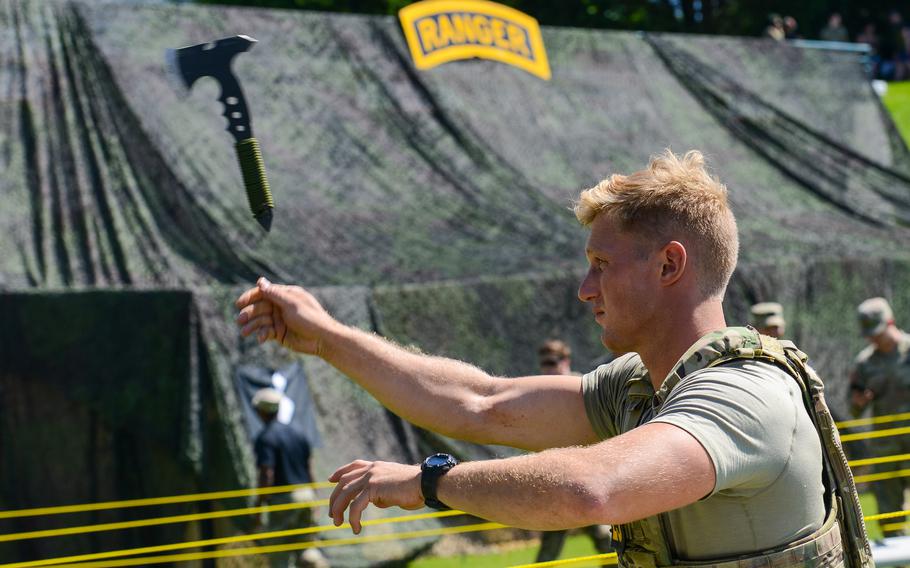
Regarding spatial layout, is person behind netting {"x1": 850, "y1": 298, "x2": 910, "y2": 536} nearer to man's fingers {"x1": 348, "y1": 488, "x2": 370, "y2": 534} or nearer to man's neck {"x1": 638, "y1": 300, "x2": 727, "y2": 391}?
man's neck {"x1": 638, "y1": 300, "x2": 727, "y2": 391}

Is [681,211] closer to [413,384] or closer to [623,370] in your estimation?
[623,370]

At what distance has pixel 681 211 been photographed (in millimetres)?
2080

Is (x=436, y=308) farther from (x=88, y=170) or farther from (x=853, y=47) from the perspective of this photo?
(x=853, y=47)

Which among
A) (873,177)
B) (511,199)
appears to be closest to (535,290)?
(511,199)

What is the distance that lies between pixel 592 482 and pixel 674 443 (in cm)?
14

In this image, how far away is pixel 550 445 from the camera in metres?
2.49

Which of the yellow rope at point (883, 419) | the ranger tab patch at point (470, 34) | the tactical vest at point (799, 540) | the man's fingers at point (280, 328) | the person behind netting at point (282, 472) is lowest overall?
the yellow rope at point (883, 419)

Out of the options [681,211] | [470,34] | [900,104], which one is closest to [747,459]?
[681,211]

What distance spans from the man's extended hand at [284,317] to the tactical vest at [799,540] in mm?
855

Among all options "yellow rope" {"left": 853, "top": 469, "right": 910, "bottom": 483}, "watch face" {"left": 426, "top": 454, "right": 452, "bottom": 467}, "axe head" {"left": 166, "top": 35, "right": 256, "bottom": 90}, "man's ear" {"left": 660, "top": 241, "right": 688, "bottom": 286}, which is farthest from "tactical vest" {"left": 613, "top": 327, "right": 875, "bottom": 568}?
"yellow rope" {"left": 853, "top": 469, "right": 910, "bottom": 483}

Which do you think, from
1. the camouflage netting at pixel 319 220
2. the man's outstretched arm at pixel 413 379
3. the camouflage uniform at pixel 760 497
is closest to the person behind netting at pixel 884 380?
the camouflage netting at pixel 319 220

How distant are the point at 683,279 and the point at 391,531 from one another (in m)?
5.90

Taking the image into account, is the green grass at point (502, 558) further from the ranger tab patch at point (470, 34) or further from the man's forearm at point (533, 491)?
the man's forearm at point (533, 491)

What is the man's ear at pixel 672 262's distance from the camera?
81.8 inches
